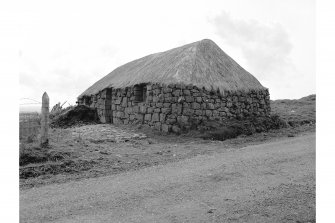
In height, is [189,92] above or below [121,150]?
above

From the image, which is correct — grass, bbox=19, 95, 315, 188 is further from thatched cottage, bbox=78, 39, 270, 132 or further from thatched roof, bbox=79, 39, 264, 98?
thatched roof, bbox=79, 39, 264, 98

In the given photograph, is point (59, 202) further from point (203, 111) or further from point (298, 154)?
point (203, 111)

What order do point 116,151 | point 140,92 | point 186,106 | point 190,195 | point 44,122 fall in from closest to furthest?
point 190,195 → point 44,122 → point 116,151 → point 186,106 → point 140,92

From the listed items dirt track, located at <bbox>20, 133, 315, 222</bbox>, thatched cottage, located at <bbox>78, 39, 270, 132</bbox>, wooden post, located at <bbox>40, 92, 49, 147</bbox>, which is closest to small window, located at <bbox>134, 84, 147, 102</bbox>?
thatched cottage, located at <bbox>78, 39, 270, 132</bbox>

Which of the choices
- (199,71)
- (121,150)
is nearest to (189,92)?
(199,71)

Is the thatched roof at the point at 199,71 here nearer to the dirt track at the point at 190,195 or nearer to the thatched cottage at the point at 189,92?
the thatched cottage at the point at 189,92

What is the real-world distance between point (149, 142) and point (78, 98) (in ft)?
37.8

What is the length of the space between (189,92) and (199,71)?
1.22 meters

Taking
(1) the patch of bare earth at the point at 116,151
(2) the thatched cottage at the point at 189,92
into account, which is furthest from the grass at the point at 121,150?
(2) the thatched cottage at the point at 189,92

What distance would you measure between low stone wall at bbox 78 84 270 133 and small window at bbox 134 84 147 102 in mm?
256

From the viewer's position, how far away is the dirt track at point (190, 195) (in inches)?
174

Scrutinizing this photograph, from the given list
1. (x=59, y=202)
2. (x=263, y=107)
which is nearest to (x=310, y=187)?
(x=59, y=202)

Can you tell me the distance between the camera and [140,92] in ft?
47.1

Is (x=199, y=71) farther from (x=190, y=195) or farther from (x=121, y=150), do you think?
(x=190, y=195)
